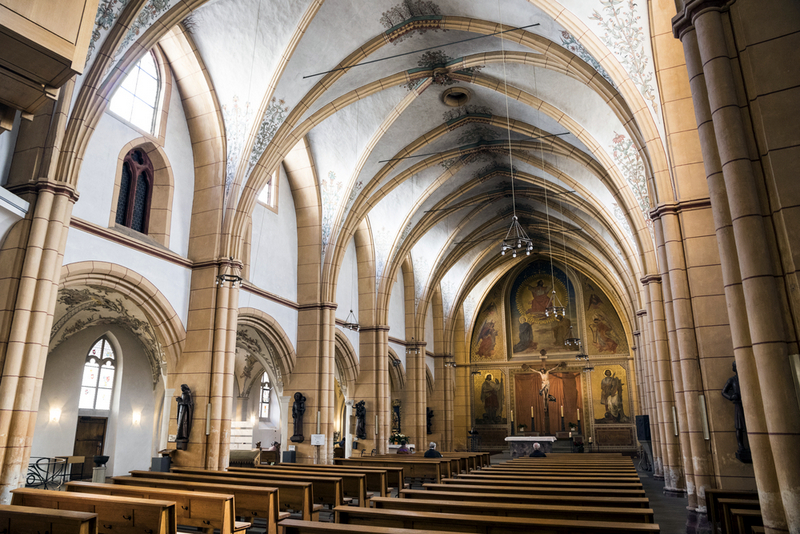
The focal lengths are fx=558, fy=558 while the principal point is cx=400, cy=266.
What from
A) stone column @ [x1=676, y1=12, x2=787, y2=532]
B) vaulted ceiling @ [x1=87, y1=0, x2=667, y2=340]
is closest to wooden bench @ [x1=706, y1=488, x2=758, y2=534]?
stone column @ [x1=676, y1=12, x2=787, y2=532]

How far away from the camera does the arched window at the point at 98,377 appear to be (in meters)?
15.9

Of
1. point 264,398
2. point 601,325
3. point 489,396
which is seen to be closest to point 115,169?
point 264,398

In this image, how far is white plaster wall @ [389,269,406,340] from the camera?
25.1 meters

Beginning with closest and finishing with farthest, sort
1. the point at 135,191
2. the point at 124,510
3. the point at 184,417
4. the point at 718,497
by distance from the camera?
the point at 124,510 < the point at 718,497 < the point at 184,417 < the point at 135,191

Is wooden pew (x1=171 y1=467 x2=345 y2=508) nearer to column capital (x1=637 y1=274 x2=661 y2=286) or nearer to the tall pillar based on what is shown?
the tall pillar

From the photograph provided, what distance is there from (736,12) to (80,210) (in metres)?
11.0

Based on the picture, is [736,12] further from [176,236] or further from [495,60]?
[176,236]

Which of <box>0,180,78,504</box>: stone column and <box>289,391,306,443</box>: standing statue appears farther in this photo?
<box>289,391,306,443</box>: standing statue

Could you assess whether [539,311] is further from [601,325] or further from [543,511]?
[543,511]

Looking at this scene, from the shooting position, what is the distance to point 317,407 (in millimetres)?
16719

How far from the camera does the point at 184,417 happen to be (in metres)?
12.2

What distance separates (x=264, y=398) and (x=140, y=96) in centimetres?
1591

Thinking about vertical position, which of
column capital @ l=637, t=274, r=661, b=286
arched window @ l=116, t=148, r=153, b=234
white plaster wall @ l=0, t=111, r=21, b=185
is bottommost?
column capital @ l=637, t=274, r=661, b=286

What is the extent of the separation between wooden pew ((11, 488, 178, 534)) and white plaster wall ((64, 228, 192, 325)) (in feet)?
18.1
